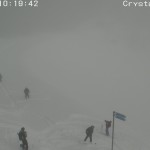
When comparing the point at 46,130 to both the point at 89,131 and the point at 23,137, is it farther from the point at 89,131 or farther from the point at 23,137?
the point at 23,137

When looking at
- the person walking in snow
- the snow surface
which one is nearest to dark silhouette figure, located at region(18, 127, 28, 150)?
the snow surface

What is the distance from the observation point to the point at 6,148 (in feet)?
78.9

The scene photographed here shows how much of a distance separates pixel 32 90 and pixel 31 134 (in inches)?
756

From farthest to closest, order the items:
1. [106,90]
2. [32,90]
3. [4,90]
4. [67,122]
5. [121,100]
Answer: [106,90] → [121,100] → [32,90] → [4,90] → [67,122]

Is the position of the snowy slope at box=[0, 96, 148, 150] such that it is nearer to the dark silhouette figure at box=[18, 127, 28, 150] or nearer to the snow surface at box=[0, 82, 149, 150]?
the snow surface at box=[0, 82, 149, 150]

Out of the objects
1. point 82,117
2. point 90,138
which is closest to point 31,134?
point 90,138

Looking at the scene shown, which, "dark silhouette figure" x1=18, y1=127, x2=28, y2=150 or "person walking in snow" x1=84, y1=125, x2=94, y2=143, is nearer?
"dark silhouette figure" x1=18, y1=127, x2=28, y2=150

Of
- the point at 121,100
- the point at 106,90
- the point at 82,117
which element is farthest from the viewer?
the point at 106,90

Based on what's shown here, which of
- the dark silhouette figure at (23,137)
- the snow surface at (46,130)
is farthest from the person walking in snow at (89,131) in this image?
the dark silhouette figure at (23,137)

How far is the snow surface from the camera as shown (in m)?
25.8

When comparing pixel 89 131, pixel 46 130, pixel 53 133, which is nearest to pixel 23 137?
pixel 89 131

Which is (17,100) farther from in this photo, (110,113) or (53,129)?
(110,113)

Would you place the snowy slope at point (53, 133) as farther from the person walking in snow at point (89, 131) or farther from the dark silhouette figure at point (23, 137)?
the dark silhouette figure at point (23, 137)

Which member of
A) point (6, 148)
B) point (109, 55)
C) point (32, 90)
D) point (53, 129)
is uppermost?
point (109, 55)
